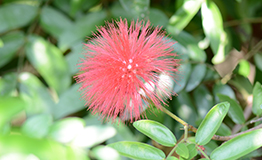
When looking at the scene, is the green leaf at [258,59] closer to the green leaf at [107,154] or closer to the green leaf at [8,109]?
the green leaf at [107,154]

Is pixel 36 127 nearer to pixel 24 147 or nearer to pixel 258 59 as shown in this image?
pixel 24 147

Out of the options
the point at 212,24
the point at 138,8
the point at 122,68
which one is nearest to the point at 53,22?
the point at 138,8

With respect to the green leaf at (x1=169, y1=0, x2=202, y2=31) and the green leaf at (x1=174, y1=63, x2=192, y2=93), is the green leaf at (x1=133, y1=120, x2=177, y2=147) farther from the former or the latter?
the green leaf at (x1=169, y1=0, x2=202, y2=31)

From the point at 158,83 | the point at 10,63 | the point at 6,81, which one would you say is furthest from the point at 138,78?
the point at 10,63

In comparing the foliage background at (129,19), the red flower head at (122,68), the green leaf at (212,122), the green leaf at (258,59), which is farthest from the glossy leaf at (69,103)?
the green leaf at (258,59)

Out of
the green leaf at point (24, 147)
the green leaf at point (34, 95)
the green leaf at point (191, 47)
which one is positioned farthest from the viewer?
the green leaf at point (34, 95)

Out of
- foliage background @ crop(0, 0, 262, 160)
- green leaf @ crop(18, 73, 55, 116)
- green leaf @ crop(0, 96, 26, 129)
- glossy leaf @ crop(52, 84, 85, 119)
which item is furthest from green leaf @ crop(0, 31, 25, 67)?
green leaf @ crop(0, 96, 26, 129)
